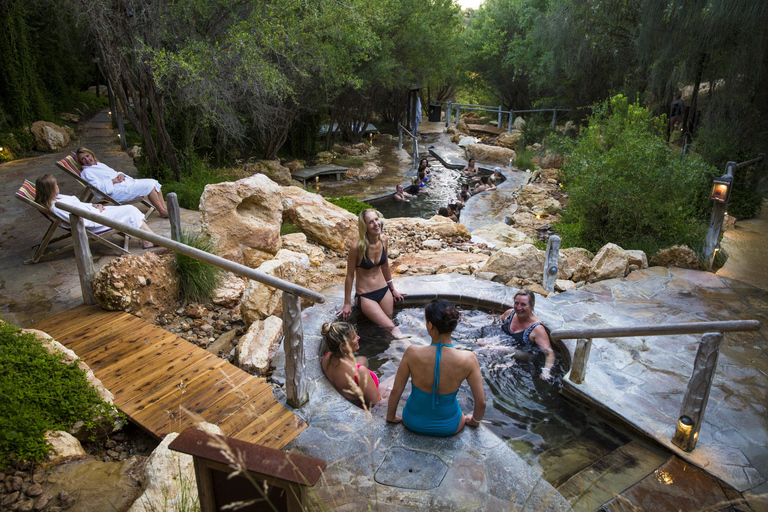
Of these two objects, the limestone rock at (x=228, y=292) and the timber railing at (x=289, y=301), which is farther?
the limestone rock at (x=228, y=292)

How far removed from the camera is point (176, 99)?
1021 centimetres

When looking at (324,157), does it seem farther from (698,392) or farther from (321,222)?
(698,392)

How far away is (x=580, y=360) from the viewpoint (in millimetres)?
3967

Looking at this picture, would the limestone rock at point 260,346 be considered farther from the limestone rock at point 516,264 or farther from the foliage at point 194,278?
the limestone rock at point 516,264

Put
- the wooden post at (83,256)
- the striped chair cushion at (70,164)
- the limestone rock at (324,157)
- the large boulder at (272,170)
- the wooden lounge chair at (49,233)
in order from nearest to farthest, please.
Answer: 1. the wooden post at (83,256)
2. the wooden lounge chair at (49,233)
3. the striped chair cushion at (70,164)
4. the large boulder at (272,170)
5. the limestone rock at (324,157)

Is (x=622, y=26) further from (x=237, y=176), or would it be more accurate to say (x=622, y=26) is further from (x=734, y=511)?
Result: (x=734, y=511)

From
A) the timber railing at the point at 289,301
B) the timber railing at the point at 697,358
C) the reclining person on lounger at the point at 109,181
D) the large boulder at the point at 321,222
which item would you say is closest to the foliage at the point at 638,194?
the large boulder at the point at 321,222

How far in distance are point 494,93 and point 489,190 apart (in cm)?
1489

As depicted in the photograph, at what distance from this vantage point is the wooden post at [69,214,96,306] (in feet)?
14.2

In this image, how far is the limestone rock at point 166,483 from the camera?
237 centimetres

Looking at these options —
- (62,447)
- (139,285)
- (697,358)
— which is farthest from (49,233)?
(697,358)

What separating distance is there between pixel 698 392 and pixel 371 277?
9.99ft

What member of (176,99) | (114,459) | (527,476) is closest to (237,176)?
(176,99)

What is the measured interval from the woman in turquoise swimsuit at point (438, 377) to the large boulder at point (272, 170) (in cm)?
1124
